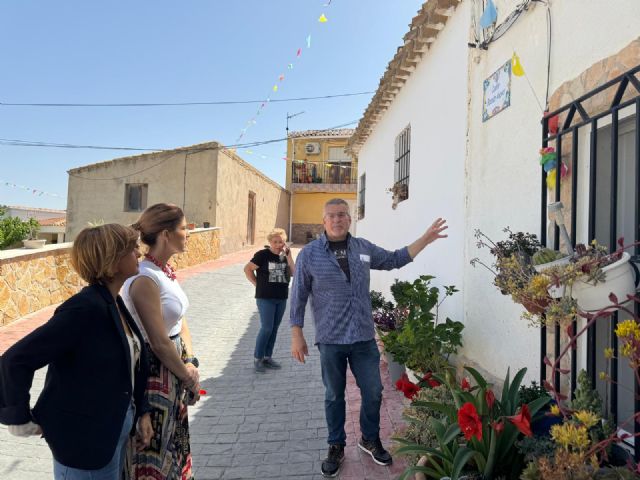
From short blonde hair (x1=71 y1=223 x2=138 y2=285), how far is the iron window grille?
1.88 m

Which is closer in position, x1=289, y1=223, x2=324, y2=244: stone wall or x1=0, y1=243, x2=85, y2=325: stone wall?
x1=0, y1=243, x2=85, y2=325: stone wall

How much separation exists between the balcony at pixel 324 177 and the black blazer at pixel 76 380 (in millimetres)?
23144

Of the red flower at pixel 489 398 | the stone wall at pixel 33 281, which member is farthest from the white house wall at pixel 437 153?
the stone wall at pixel 33 281

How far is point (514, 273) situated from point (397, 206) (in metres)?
4.02

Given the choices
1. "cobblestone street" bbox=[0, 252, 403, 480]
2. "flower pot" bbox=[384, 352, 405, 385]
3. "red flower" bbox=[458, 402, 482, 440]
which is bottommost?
"cobblestone street" bbox=[0, 252, 403, 480]

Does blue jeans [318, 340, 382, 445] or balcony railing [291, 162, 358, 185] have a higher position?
balcony railing [291, 162, 358, 185]

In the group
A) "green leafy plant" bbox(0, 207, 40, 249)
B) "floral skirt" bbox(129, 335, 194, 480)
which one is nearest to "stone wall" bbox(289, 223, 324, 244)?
"green leafy plant" bbox(0, 207, 40, 249)

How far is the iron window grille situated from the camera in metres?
1.94

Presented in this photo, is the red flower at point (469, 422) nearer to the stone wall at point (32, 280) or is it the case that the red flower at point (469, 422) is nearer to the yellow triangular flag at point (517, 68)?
the yellow triangular flag at point (517, 68)

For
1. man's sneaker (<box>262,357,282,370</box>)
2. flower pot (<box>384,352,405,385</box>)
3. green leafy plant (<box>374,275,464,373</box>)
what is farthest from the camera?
man's sneaker (<box>262,357,282,370</box>)

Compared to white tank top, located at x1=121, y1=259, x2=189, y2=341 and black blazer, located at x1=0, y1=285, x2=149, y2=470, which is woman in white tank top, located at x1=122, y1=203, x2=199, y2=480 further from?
black blazer, located at x1=0, y1=285, x2=149, y2=470

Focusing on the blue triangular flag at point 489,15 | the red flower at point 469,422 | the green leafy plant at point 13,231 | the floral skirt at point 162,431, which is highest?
the blue triangular flag at point 489,15

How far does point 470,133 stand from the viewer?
3.55m

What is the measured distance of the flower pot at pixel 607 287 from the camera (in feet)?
5.46
